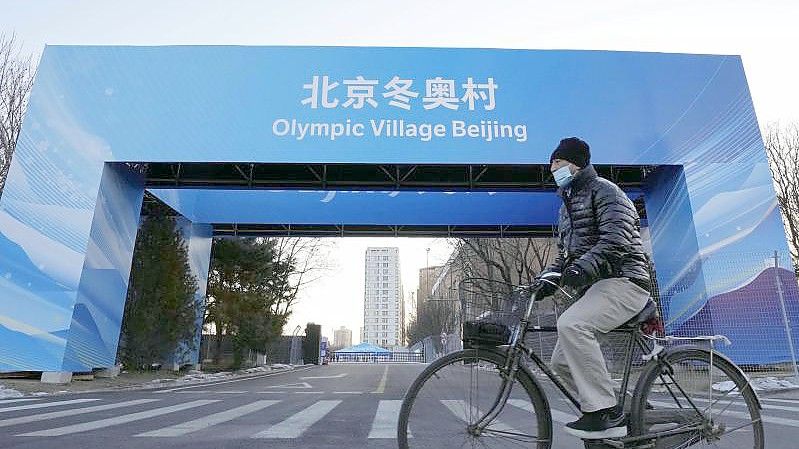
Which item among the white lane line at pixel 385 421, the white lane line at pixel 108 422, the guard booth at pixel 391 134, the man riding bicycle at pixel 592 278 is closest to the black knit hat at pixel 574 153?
the man riding bicycle at pixel 592 278

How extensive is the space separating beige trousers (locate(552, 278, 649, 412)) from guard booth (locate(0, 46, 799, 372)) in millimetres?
9237

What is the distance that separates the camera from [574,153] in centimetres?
292

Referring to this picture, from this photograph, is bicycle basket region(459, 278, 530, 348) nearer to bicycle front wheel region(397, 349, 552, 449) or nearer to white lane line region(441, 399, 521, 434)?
bicycle front wheel region(397, 349, 552, 449)

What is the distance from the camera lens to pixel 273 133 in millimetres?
11906

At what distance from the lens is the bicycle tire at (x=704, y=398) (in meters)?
2.68

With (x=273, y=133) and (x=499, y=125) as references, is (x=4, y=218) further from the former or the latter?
(x=499, y=125)

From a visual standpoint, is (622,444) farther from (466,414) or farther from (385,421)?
Result: (385,421)

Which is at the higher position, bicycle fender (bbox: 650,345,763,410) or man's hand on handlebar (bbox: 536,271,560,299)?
man's hand on handlebar (bbox: 536,271,560,299)

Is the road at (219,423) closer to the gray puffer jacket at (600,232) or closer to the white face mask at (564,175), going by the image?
the gray puffer jacket at (600,232)

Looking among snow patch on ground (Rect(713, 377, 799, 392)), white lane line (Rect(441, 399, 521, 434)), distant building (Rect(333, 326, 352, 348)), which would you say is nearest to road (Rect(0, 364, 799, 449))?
white lane line (Rect(441, 399, 521, 434))

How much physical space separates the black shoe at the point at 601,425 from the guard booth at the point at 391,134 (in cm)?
957

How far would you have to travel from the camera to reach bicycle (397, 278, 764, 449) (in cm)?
247

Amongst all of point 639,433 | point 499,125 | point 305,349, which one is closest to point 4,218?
point 499,125

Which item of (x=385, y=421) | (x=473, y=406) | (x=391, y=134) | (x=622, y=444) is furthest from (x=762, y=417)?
(x=391, y=134)
